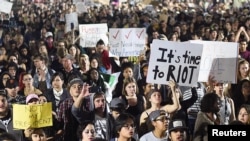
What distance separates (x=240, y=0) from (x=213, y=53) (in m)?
16.2

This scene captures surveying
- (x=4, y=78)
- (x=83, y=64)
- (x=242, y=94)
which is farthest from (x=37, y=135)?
(x=83, y=64)

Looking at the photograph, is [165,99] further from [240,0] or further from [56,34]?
[240,0]

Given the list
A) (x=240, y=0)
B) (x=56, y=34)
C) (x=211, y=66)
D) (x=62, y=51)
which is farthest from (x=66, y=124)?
(x=240, y=0)

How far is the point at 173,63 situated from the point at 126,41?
10.6 feet

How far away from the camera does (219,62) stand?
7219mm

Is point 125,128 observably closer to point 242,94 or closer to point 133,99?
point 133,99

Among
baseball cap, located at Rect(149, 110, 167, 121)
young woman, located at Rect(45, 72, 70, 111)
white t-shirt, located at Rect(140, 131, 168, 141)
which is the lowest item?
white t-shirt, located at Rect(140, 131, 168, 141)

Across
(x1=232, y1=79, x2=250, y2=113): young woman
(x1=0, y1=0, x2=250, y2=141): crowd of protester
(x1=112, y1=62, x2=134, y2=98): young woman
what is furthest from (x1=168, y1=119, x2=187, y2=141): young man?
(x1=112, y1=62, x2=134, y2=98): young woman

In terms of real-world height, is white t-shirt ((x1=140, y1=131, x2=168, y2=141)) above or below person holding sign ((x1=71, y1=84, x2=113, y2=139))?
below

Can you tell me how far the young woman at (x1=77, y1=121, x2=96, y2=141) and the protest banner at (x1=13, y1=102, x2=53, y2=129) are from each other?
0.32 metres

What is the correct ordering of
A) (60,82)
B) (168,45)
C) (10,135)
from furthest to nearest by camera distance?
1. (60,82)
2. (168,45)
3. (10,135)

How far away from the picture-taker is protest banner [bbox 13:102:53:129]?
18.8 ft

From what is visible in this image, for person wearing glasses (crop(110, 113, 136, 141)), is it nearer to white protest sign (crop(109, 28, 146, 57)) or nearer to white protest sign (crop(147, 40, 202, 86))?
white protest sign (crop(147, 40, 202, 86))

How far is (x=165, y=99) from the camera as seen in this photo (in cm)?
691
